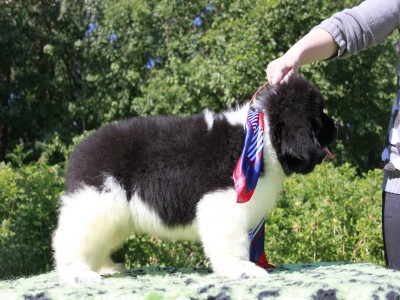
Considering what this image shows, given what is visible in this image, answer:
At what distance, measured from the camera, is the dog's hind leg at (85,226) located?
9.04ft

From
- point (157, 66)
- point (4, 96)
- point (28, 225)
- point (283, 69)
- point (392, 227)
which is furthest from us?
point (4, 96)

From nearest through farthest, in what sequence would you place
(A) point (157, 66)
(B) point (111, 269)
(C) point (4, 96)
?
(B) point (111, 269) → (A) point (157, 66) → (C) point (4, 96)

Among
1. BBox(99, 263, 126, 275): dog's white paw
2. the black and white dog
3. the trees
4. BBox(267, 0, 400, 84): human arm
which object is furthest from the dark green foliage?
the trees

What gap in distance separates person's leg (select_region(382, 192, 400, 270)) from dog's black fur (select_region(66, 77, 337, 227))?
1.53 feet

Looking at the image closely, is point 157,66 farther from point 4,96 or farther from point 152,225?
point 152,225

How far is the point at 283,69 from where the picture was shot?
8.94 ft

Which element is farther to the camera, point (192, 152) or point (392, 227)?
point (392, 227)

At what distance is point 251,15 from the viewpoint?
10.5 m

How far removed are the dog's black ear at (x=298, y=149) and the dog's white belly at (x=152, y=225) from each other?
0.58m

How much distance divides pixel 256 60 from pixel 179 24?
367 centimetres

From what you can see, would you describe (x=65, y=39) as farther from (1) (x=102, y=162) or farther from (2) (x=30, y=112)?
(1) (x=102, y=162)

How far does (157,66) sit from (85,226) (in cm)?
1087

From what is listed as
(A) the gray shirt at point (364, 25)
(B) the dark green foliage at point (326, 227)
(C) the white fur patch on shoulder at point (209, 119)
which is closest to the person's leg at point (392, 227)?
(A) the gray shirt at point (364, 25)

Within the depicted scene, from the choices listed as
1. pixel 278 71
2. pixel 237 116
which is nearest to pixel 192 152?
pixel 237 116
